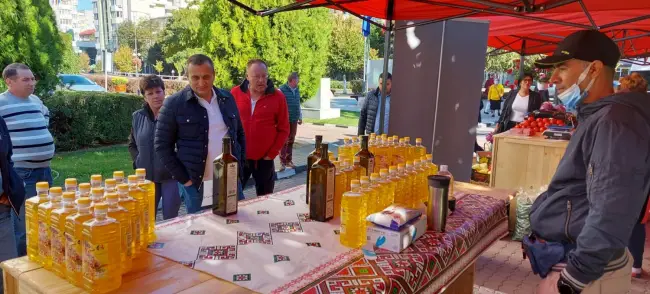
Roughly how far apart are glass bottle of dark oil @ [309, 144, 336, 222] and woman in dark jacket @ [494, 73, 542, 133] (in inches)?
238

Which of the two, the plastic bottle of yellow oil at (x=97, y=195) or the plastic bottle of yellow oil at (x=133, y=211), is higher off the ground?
the plastic bottle of yellow oil at (x=97, y=195)

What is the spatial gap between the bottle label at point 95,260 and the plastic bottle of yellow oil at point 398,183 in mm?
1248

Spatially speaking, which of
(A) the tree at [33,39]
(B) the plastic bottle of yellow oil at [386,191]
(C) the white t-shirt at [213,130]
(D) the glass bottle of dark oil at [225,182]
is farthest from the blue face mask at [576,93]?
(A) the tree at [33,39]

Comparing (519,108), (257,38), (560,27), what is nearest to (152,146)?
(519,108)

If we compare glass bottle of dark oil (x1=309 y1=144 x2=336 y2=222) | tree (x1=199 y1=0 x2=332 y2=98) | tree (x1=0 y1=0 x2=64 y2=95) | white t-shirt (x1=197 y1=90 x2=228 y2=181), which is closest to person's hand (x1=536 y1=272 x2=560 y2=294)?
glass bottle of dark oil (x1=309 y1=144 x2=336 y2=222)

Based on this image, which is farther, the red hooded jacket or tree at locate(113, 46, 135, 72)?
tree at locate(113, 46, 135, 72)

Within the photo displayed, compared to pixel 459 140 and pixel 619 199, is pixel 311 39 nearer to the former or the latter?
pixel 459 140

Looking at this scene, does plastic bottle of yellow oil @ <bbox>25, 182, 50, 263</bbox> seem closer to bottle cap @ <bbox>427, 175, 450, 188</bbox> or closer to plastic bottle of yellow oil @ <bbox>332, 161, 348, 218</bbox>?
plastic bottle of yellow oil @ <bbox>332, 161, 348, 218</bbox>

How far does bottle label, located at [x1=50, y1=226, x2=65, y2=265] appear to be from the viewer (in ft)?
4.67

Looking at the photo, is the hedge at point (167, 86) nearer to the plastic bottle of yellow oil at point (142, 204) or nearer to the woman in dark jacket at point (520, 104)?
the woman in dark jacket at point (520, 104)

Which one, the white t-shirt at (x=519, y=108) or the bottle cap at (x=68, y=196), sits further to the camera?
the white t-shirt at (x=519, y=108)

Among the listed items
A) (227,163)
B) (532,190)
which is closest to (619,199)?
(227,163)

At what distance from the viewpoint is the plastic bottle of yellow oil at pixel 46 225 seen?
4.80 feet

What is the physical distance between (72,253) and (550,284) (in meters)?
1.70
